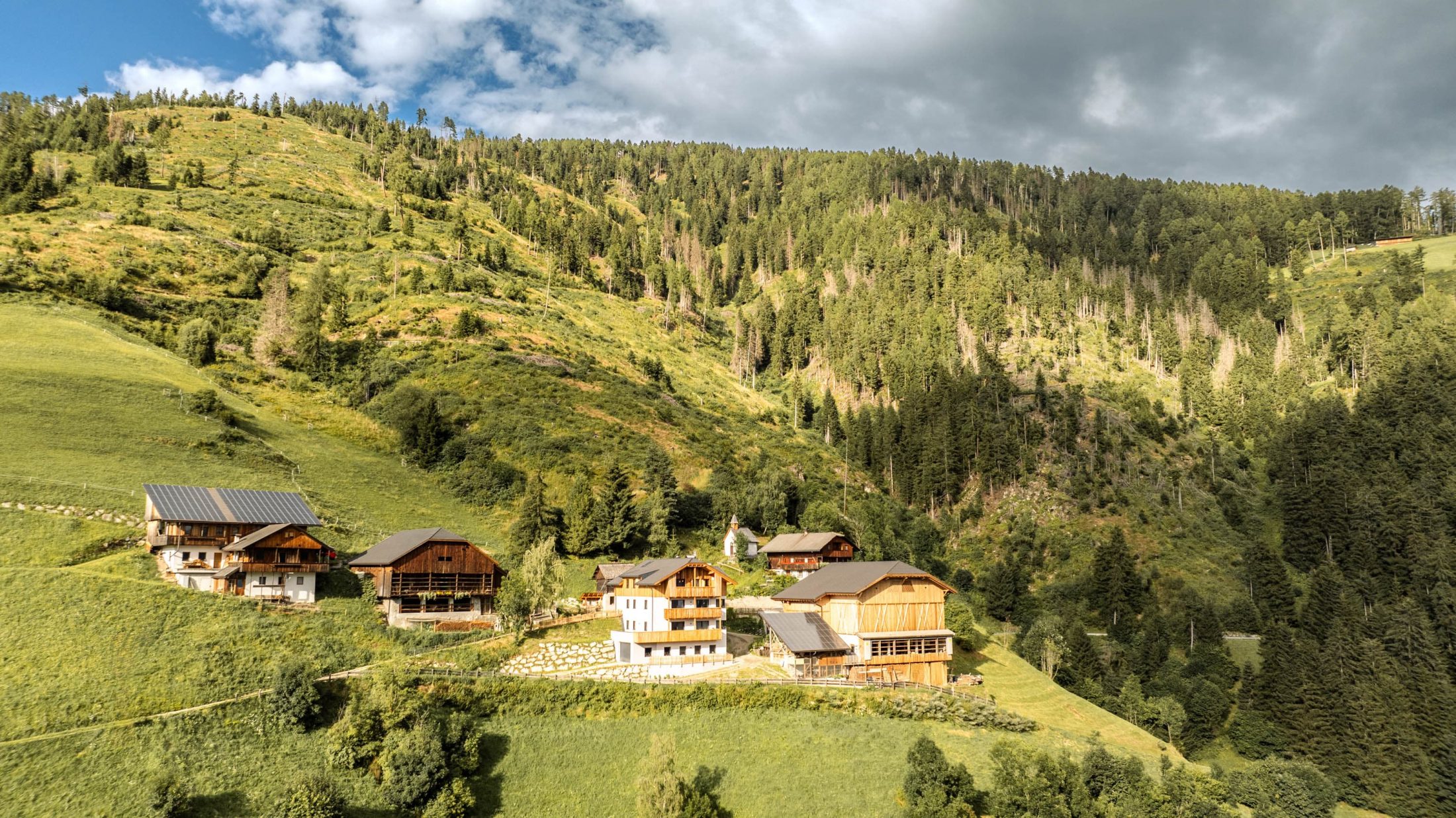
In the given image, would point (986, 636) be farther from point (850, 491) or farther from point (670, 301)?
point (670, 301)

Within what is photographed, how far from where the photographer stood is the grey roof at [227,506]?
5041 centimetres

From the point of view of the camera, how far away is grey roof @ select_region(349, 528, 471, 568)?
175 feet

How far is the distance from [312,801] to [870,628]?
35367 mm

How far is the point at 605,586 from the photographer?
63.0 meters

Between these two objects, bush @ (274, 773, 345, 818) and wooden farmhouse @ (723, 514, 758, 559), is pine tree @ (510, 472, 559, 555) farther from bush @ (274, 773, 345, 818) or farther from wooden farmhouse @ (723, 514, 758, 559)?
bush @ (274, 773, 345, 818)

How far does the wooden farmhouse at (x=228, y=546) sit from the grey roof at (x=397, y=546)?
2769mm

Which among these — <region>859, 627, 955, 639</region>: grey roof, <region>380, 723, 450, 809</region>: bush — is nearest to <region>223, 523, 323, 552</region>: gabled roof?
<region>380, 723, 450, 809</region>: bush

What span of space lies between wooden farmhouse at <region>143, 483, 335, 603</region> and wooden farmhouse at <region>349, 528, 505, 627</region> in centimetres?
367

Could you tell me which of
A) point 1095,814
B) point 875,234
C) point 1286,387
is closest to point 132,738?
point 1095,814

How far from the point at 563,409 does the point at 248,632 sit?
189 feet

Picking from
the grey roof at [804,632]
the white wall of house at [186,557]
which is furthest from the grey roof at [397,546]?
the grey roof at [804,632]

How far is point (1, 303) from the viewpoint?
89250 mm

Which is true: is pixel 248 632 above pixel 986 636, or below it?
above

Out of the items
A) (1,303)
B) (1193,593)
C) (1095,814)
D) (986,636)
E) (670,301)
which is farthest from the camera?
(670,301)
